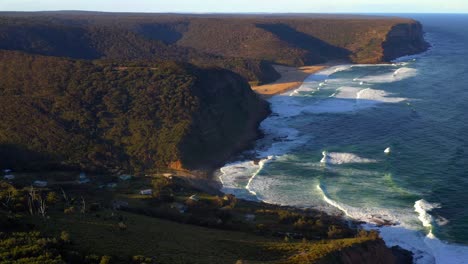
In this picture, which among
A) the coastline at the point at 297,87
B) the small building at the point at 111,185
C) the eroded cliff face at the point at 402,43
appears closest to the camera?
the coastline at the point at 297,87

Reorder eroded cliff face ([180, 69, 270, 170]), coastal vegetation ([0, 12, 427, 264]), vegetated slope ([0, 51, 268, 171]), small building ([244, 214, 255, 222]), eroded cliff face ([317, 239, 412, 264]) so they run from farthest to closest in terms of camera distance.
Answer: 1. eroded cliff face ([180, 69, 270, 170])
2. vegetated slope ([0, 51, 268, 171])
3. small building ([244, 214, 255, 222])
4. eroded cliff face ([317, 239, 412, 264])
5. coastal vegetation ([0, 12, 427, 264])

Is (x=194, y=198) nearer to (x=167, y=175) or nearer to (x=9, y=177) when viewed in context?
(x=167, y=175)

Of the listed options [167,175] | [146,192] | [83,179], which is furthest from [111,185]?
[167,175]

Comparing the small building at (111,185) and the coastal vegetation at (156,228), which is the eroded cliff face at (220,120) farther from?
the coastal vegetation at (156,228)

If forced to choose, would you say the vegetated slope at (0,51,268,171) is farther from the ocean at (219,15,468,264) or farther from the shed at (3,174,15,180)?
the ocean at (219,15,468,264)

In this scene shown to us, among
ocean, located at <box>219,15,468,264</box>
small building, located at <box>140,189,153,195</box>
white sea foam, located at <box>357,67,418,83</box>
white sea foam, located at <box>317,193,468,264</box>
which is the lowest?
white sea foam, located at <box>317,193,468,264</box>

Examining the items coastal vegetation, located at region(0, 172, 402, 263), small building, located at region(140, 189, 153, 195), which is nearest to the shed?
coastal vegetation, located at region(0, 172, 402, 263)

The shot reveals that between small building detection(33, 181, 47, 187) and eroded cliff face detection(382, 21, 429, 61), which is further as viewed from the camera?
eroded cliff face detection(382, 21, 429, 61)

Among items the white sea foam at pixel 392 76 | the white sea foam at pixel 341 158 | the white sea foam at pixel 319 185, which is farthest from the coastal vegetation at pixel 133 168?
the white sea foam at pixel 392 76
